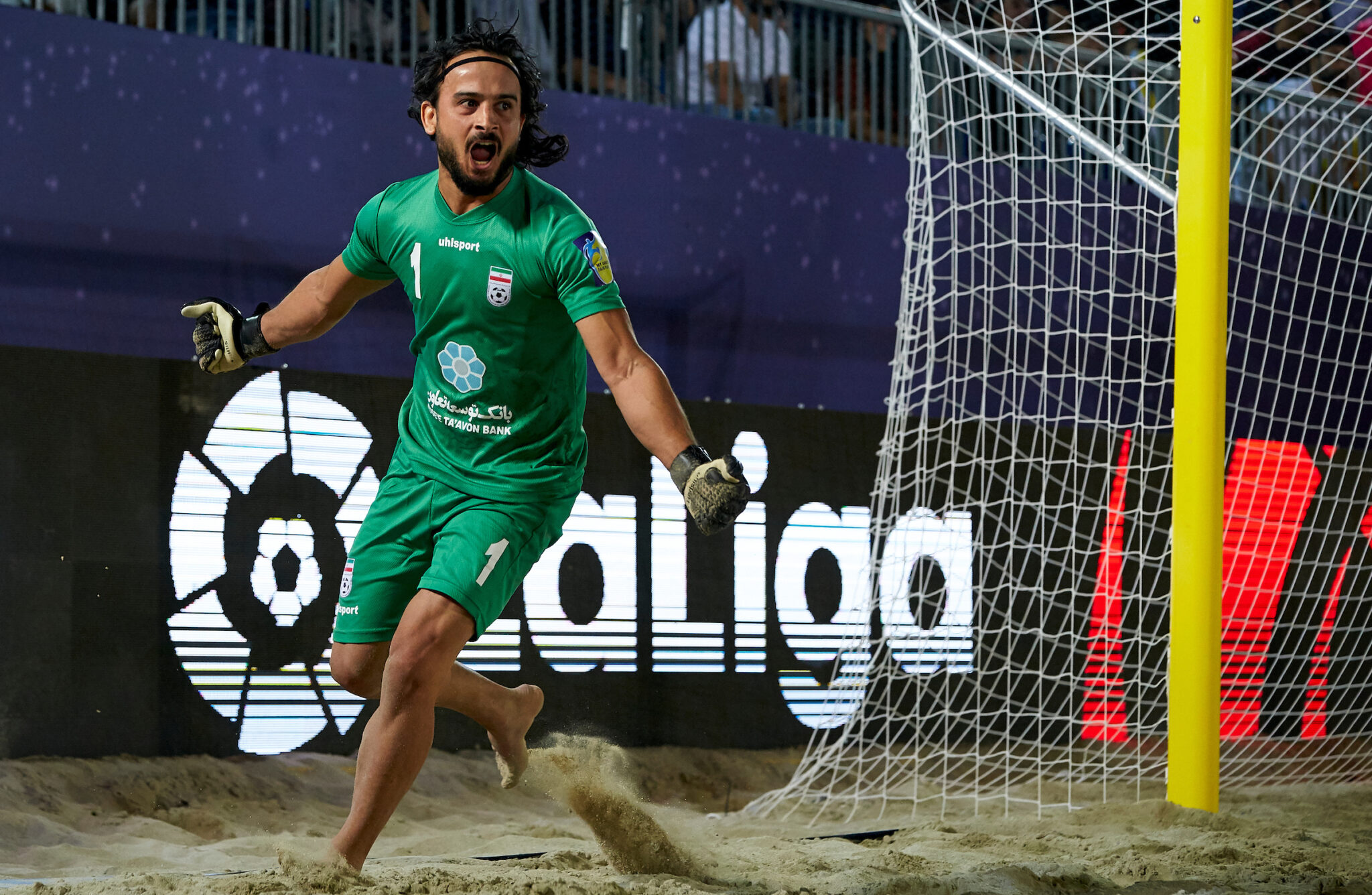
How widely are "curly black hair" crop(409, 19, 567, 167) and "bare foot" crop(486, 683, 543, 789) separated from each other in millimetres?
1316

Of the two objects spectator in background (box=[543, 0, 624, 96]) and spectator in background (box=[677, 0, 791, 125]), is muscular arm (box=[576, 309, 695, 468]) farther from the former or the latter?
spectator in background (box=[677, 0, 791, 125])

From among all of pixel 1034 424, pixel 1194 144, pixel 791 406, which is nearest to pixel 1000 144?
pixel 1034 424

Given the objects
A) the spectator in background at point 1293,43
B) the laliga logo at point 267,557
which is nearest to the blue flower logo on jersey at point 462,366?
the laliga logo at point 267,557

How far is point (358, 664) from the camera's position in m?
2.99

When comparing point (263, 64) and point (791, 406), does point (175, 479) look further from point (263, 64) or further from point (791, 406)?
point (791, 406)

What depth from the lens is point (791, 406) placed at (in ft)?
20.2

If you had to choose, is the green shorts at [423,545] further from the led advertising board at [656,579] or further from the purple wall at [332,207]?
the purple wall at [332,207]

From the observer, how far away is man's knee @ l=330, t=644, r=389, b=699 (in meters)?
2.98

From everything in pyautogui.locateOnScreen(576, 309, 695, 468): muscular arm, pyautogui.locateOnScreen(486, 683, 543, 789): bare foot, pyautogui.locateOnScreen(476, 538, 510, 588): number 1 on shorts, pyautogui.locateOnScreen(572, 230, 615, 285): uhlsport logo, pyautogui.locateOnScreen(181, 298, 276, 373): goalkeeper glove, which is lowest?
pyautogui.locateOnScreen(486, 683, 543, 789): bare foot

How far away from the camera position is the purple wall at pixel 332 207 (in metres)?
4.87

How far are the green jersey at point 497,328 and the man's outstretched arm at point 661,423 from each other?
0.12 meters

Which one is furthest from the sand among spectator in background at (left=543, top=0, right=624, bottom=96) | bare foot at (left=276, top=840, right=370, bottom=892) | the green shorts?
spectator in background at (left=543, top=0, right=624, bottom=96)

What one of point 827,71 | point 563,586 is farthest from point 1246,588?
point 563,586

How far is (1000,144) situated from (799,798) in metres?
3.58
